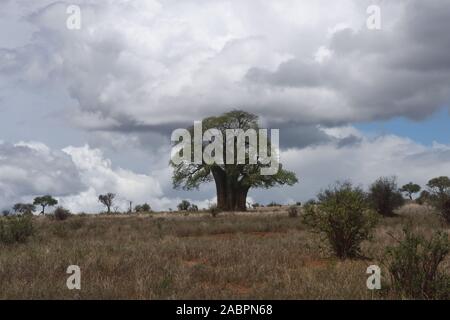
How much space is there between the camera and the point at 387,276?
10.4 m

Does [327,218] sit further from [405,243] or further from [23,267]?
[23,267]

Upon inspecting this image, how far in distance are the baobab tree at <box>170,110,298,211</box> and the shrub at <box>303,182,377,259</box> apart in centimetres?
3463

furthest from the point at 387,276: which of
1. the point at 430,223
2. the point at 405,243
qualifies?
the point at 430,223

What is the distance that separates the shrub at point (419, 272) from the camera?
29.8 ft

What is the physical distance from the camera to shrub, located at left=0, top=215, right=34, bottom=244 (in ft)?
61.0

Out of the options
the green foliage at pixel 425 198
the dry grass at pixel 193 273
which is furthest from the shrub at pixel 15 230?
the green foliage at pixel 425 198

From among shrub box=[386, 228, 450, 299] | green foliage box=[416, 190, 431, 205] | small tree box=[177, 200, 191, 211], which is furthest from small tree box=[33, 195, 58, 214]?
shrub box=[386, 228, 450, 299]

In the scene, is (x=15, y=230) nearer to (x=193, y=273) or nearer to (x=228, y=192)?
(x=193, y=273)

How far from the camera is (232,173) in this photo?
5053 cm

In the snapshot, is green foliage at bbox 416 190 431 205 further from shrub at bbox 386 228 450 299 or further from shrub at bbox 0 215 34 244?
shrub at bbox 386 228 450 299

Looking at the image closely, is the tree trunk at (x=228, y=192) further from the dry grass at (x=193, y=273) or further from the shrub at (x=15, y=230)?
the dry grass at (x=193, y=273)

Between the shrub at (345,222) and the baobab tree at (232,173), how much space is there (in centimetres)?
3463
